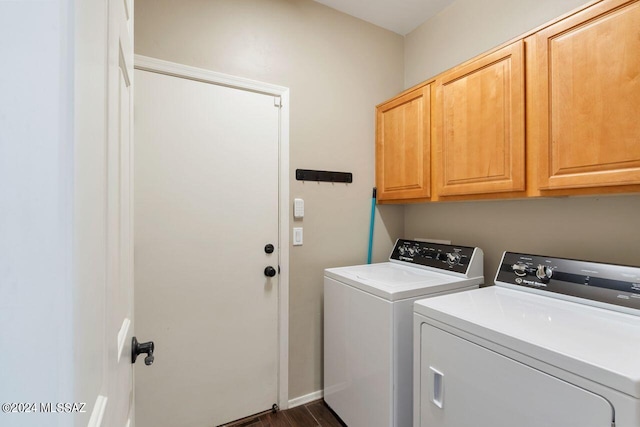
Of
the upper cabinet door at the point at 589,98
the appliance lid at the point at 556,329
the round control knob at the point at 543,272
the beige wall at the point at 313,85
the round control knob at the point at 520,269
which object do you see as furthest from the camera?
the beige wall at the point at 313,85

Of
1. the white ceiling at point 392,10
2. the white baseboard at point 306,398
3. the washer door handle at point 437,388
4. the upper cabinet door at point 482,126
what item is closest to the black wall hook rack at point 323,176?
the upper cabinet door at point 482,126

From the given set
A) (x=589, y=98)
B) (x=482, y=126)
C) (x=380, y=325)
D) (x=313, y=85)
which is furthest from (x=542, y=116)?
(x=313, y=85)

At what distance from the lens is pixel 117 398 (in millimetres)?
612

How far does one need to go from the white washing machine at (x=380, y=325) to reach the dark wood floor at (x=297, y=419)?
80 mm

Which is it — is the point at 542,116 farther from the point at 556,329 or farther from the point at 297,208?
→ the point at 297,208

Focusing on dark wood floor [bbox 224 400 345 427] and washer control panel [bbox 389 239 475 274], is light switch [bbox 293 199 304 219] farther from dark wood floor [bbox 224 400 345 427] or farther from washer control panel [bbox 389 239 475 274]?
dark wood floor [bbox 224 400 345 427]

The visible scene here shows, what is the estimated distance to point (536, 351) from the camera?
84cm

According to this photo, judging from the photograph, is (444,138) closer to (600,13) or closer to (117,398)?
(600,13)

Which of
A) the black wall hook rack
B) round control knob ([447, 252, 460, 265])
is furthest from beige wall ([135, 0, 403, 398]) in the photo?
round control knob ([447, 252, 460, 265])

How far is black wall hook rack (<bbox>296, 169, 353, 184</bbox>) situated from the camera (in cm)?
200

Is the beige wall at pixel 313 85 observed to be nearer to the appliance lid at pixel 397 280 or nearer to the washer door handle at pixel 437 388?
the appliance lid at pixel 397 280

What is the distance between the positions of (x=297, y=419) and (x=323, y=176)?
167 centimetres

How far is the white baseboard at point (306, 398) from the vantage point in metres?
1.95

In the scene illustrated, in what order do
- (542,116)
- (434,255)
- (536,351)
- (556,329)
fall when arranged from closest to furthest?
(536,351) → (556,329) → (542,116) → (434,255)
